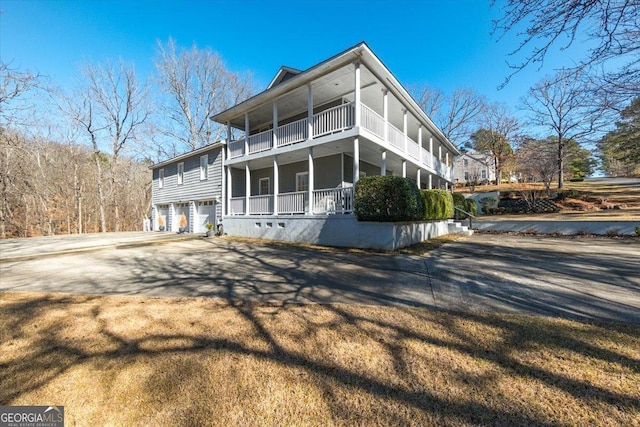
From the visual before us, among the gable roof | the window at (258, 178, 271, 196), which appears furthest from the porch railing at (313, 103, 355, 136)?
the window at (258, 178, 271, 196)

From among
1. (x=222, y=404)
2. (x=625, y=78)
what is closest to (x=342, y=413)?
(x=222, y=404)

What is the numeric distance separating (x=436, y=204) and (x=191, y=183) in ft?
49.4

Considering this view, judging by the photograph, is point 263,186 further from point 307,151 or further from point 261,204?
point 307,151

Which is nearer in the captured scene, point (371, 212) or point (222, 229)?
point (371, 212)

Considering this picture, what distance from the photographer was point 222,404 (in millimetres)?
1852

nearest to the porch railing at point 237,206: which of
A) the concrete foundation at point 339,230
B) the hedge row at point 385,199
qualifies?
the concrete foundation at point 339,230

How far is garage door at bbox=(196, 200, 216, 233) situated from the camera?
15.6m

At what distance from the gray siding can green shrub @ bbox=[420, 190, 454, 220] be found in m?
11.1

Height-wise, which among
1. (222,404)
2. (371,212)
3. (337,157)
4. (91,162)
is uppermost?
(91,162)

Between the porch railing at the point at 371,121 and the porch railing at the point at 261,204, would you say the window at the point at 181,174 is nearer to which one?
the porch railing at the point at 261,204

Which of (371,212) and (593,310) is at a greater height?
(371,212)

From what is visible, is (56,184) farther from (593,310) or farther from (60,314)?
(593,310)

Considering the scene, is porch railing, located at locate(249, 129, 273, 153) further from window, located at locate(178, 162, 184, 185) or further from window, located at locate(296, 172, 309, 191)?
window, located at locate(178, 162, 184, 185)

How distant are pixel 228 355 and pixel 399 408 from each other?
5.19 ft
